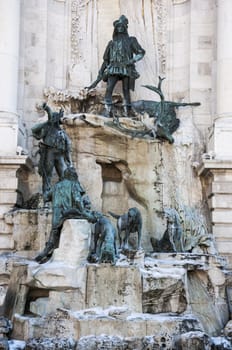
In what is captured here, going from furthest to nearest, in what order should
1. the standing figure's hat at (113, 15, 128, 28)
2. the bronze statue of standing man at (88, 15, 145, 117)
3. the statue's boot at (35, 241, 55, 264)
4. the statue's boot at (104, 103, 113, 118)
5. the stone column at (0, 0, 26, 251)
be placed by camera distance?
the standing figure's hat at (113, 15, 128, 28), the bronze statue of standing man at (88, 15, 145, 117), the statue's boot at (104, 103, 113, 118), the stone column at (0, 0, 26, 251), the statue's boot at (35, 241, 55, 264)

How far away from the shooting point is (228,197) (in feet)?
59.4

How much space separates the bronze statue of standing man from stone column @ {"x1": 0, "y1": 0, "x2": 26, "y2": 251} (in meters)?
2.12

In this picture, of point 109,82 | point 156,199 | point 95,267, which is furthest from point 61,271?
point 109,82

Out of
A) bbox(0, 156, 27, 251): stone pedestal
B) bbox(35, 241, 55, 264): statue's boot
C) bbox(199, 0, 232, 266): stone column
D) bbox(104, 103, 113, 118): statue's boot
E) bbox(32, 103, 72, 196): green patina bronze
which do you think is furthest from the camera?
bbox(104, 103, 113, 118): statue's boot

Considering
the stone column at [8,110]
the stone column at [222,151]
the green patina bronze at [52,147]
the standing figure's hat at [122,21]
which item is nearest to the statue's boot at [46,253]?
the green patina bronze at [52,147]

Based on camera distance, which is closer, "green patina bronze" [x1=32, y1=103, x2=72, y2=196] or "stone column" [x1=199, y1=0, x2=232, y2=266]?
"green patina bronze" [x1=32, y1=103, x2=72, y2=196]

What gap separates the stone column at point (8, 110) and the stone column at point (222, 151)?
14.9ft

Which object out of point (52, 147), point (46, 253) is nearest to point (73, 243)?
point (46, 253)

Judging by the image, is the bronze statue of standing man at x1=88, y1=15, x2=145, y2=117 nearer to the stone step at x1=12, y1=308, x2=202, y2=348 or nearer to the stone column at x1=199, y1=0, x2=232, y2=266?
the stone column at x1=199, y1=0, x2=232, y2=266

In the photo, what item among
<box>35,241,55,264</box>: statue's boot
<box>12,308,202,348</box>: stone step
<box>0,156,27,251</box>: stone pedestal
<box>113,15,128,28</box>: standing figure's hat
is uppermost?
<box>113,15,128,28</box>: standing figure's hat

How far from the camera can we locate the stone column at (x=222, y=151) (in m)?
18.1

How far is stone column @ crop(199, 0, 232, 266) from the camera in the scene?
18062mm

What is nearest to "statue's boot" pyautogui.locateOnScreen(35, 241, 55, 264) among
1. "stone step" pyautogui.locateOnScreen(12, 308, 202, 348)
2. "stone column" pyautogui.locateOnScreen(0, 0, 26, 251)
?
"stone step" pyautogui.locateOnScreen(12, 308, 202, 348)

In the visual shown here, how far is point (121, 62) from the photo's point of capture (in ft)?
63.7
